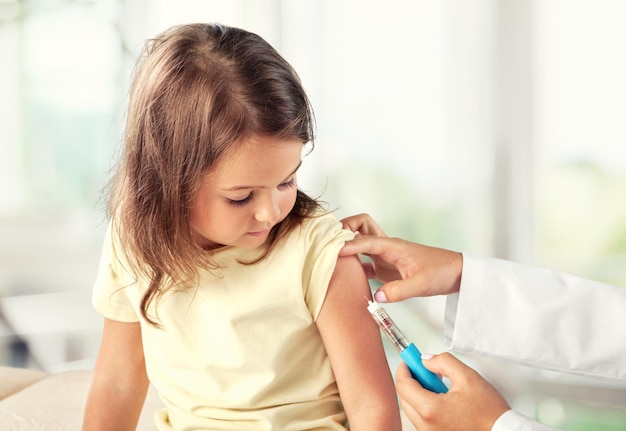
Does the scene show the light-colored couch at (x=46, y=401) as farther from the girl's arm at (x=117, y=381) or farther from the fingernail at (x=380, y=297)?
the fingernail at (x=380, y=297)

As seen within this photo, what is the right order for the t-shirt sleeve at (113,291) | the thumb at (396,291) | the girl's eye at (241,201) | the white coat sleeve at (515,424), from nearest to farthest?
the white coat sleeve at (515,424)
the girl's eye at (241,201)
the thumb at (396,291)
the t-shirt sleeve at (113,291)

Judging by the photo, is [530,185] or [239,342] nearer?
[239,342]

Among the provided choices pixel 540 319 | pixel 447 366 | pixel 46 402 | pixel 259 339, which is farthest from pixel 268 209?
pixel 46 402

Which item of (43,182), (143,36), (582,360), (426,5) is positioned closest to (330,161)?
(426,5)

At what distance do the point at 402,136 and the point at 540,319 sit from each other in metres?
1.81

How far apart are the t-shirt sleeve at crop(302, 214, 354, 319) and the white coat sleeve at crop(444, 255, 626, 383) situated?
306mm

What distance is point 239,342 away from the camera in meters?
1.32

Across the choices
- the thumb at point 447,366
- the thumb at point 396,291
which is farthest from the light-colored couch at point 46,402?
the thumb at point 447,366

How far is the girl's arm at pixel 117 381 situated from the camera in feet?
4.85

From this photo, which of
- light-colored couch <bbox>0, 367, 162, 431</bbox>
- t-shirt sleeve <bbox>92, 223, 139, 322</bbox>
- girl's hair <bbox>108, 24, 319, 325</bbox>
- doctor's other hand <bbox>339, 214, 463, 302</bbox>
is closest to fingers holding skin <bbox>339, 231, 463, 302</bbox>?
doctor's other hand <bbox>339, 214, 463, 302</bbox>

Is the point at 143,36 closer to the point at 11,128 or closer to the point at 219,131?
the point at 11,128

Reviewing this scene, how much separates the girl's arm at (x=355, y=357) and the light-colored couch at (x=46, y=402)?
1.05 ft

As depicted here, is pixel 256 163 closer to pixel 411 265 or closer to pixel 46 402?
pixel 411 265

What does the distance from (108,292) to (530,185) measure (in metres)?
2.01
